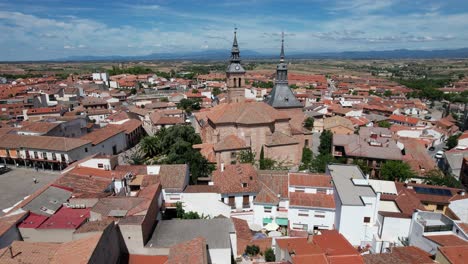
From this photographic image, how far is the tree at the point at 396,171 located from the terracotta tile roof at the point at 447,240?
1621 centimetres

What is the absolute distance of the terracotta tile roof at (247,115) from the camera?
146 ft

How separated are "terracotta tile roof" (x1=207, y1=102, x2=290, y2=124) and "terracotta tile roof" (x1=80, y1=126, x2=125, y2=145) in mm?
19895

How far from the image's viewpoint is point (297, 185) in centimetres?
3120

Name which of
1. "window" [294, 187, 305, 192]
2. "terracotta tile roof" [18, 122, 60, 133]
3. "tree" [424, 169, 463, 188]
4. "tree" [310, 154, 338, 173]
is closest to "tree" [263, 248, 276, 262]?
"window" [294, 187, 305, 192]

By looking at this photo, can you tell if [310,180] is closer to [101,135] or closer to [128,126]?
[101,135]

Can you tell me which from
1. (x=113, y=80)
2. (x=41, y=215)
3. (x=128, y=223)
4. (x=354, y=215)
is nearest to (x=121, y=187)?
A: (x=41, y=215)

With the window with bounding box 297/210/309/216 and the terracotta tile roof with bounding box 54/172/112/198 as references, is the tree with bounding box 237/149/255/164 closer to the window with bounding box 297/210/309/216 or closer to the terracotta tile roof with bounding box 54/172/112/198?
the window with bounding box 297/210/309/216

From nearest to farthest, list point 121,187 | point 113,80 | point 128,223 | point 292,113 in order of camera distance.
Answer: point 128,223
point 121,187
point 292,113
point 113,80

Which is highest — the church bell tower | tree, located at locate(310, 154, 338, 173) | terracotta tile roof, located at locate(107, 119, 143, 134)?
the church bell tower

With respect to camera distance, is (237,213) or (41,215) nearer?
(41,215)

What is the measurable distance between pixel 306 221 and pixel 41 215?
79.1 feet

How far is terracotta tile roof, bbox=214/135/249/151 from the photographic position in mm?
42909

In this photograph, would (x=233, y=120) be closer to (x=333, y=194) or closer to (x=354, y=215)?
(x=333, y=194)

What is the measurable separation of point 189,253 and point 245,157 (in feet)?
79.1
